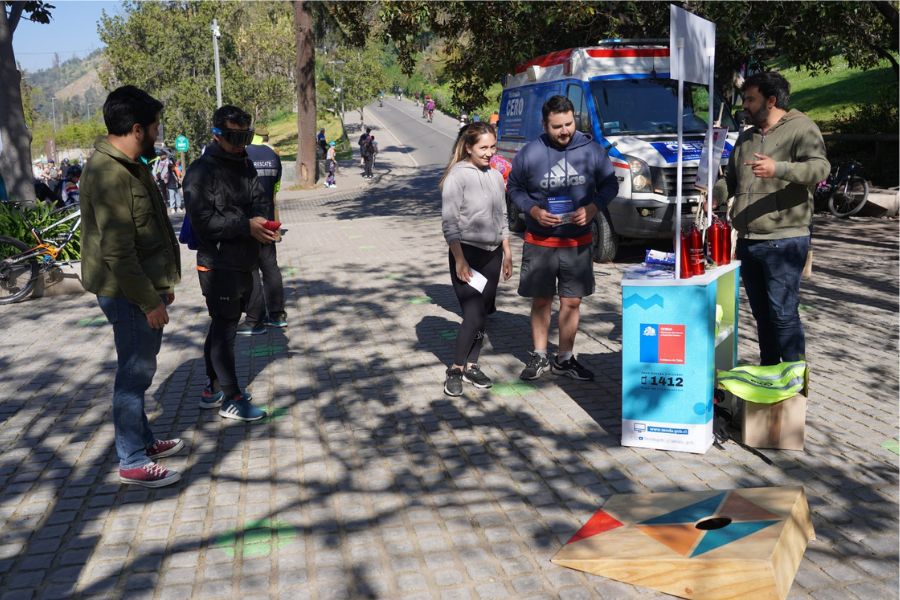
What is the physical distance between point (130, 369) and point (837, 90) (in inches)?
1256

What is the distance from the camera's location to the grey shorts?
5.81 meters

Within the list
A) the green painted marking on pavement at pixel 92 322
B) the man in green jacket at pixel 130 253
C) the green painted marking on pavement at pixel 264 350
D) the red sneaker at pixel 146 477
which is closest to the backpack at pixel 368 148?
the green painted marking on pavement at pixel 92 322

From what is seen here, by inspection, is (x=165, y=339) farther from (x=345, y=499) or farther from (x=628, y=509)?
(x=628, y=509)

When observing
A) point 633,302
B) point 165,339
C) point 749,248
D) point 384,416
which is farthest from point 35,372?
point 749,248

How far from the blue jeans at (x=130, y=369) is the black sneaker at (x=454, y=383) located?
6.84 feet

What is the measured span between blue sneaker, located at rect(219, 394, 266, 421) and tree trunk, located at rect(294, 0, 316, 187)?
22.7 metres

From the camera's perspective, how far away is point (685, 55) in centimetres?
461

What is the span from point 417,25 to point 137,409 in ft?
37.8

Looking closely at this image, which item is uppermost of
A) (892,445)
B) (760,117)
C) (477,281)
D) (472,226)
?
(760,117)

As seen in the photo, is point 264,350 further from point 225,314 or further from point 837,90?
point 837,90

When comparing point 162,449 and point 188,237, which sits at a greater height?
point 188,237

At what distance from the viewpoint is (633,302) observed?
474 cm

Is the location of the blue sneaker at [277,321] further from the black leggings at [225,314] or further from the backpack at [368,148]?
the backpack at [368,148]

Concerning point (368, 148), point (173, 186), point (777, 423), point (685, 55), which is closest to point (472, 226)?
point (685, 55)
